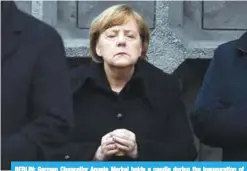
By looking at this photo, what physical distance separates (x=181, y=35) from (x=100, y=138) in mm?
417

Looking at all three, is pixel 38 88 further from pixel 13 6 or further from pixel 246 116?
pixel 246 116

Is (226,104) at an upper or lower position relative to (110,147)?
upper

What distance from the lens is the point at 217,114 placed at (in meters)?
2.16

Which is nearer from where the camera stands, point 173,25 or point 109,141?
point 109,141

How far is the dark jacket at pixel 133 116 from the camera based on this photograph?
2.15 metres

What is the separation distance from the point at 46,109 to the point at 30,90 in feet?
0.25

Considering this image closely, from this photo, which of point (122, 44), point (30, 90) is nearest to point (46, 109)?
point (30, 90)

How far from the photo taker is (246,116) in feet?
7.00

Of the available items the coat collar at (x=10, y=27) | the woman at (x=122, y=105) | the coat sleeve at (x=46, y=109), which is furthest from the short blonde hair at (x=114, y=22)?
the coat collar at (x=10, y=27)

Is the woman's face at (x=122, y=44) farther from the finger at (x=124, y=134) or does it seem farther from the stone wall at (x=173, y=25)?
the finger at (x=124, y=134)

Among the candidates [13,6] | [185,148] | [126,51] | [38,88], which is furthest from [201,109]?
[13,6]

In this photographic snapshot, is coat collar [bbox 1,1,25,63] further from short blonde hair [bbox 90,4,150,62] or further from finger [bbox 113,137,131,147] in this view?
finger [bbox 113,137,131,147]

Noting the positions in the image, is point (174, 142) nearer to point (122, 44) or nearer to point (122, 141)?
point (122, 141)

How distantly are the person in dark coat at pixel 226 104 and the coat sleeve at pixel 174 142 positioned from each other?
4 centimetres
